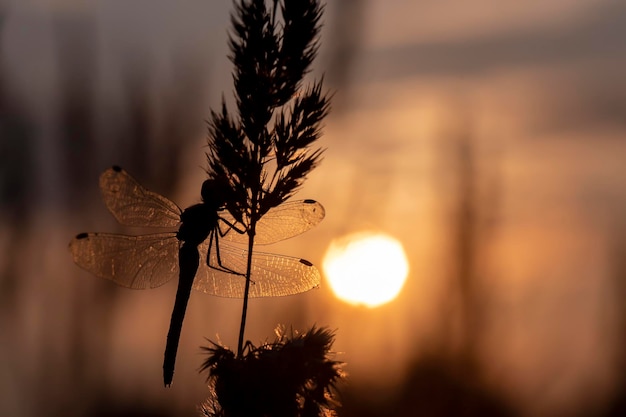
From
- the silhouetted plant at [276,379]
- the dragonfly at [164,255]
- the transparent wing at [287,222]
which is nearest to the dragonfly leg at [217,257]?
the dragonfly at [164,255]

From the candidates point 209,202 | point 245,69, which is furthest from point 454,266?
point 245,69

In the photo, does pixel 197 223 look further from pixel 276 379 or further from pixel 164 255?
pixel 276 379

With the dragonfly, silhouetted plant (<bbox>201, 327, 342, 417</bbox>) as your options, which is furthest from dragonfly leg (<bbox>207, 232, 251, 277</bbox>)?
silhouetted plant (<bbox>201, 327, 342, 417</bbox>)

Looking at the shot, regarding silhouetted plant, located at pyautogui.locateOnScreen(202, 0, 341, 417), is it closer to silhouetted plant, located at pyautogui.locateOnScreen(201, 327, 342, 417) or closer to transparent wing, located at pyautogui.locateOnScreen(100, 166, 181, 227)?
silhouetted plant, located at pyautogui.locateOnScreen(201, 327, 342, 417)

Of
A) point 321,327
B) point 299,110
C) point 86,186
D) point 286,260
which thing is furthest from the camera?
point 86,186

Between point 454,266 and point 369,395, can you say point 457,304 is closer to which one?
point 454,266

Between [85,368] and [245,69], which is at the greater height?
[245,69]

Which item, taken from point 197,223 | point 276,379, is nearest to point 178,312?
point 197,223
